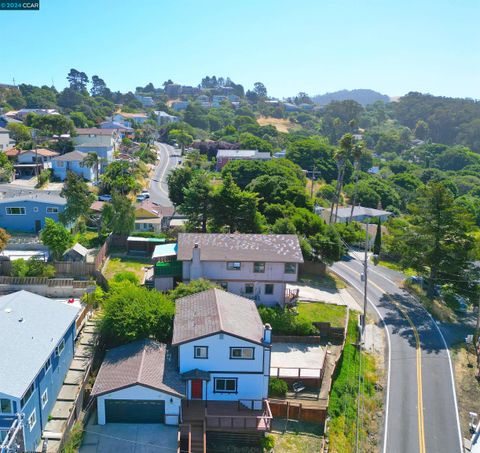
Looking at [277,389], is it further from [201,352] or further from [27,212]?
[27,212]

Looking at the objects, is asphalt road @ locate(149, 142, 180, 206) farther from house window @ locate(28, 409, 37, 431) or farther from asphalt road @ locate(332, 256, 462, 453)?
house window @ locate(28, 409, 37, 431)

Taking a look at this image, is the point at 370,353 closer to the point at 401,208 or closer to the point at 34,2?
the point at 34,2

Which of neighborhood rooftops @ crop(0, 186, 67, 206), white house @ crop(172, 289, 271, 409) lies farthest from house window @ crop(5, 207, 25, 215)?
white house @ crop(172, 289, 271, 409)

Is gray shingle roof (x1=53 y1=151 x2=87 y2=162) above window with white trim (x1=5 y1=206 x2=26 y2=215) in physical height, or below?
above

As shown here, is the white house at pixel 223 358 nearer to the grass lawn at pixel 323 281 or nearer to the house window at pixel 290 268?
the house window at pixel 290 268

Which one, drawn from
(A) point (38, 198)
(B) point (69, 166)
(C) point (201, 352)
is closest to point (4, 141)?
(B) point (69, 166)

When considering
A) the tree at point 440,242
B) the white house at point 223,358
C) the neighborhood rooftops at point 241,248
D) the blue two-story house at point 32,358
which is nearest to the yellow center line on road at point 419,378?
the tree at point 440,242

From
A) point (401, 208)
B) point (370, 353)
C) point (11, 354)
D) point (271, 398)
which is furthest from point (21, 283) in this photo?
point (401, 208)
